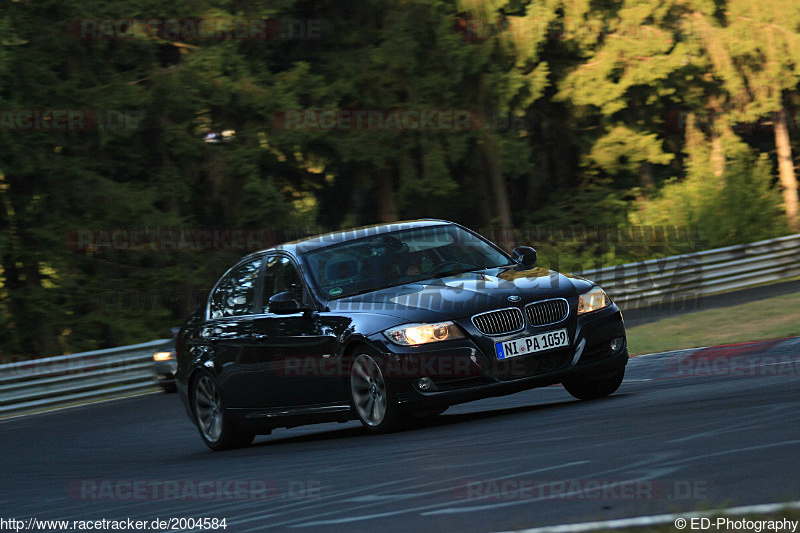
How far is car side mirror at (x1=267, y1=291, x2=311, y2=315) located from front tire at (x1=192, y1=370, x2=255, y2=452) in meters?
1.44

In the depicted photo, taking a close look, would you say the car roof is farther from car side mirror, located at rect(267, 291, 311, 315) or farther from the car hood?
the car hood

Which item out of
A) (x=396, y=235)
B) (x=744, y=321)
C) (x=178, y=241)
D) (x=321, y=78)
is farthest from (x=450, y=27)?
(x=396, y=235)

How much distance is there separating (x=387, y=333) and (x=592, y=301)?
1.70m

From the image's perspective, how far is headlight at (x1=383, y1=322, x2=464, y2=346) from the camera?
9180 mm

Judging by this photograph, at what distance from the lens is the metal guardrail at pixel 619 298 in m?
20.5

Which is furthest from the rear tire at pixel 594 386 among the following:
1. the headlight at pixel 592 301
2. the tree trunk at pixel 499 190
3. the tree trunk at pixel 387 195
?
the tree trunk at pixel 387 195

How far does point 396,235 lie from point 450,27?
72.8 ft

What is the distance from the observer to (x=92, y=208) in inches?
1160

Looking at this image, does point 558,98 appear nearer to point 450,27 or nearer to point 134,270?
point 450,27

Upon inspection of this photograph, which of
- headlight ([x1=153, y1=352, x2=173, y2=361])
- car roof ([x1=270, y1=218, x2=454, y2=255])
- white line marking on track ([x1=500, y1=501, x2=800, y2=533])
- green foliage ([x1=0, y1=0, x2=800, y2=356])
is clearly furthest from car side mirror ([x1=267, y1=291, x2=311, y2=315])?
green foliage ([x1=0, y1=0, x2=800, y2=356])
